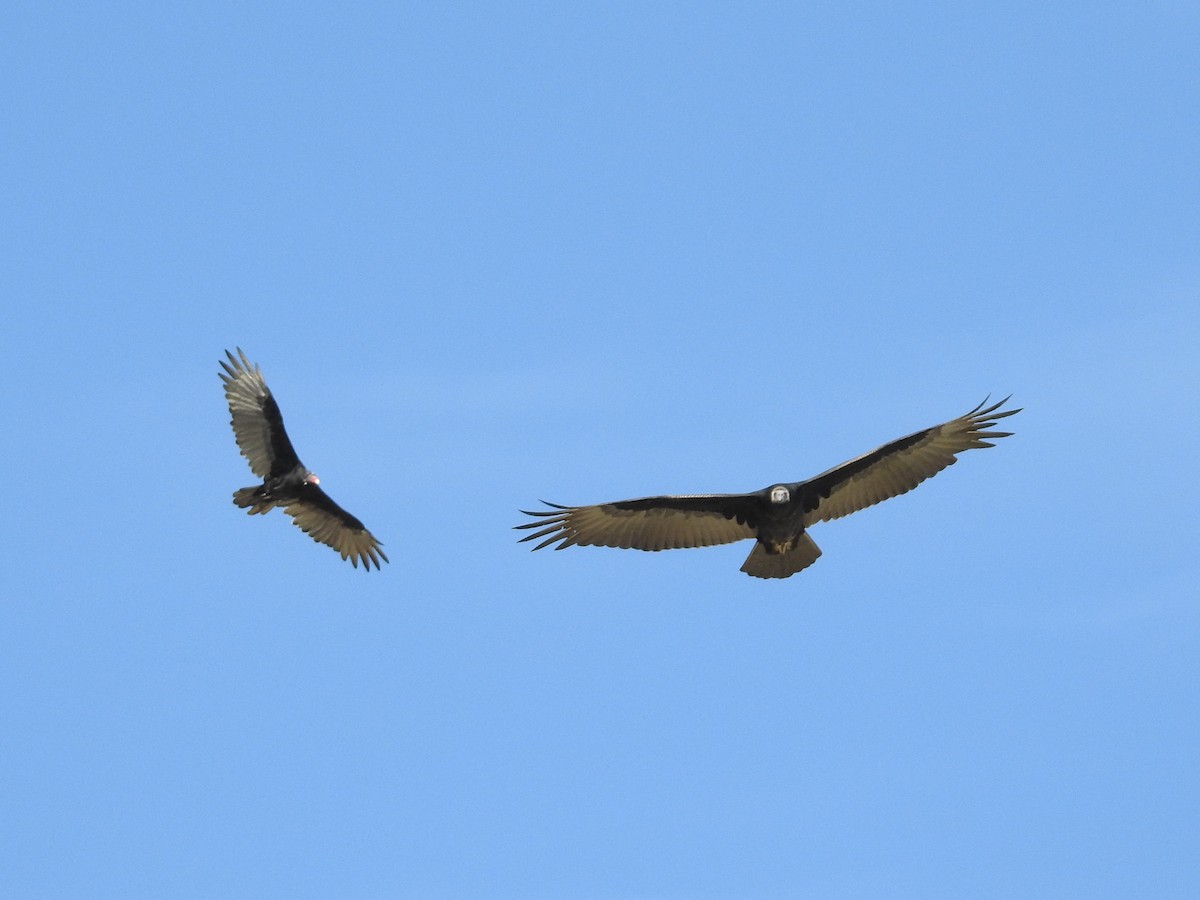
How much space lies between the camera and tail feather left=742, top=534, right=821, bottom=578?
21.1 metres

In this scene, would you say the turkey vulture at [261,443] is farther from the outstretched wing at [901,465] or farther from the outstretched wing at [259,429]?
the outstretched wing at [901,465]

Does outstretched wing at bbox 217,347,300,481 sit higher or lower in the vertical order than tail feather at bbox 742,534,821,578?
higher

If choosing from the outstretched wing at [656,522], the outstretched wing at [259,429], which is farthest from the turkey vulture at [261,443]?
the outstretched wing at [656,522]

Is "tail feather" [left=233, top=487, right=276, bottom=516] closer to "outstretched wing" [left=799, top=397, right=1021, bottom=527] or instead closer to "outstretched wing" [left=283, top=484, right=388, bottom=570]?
"outstretched wing" [left=283, top=484, right=388, bottom=570]

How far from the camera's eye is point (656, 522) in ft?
70.7

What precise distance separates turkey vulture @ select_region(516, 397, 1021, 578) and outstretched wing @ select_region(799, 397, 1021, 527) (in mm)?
12

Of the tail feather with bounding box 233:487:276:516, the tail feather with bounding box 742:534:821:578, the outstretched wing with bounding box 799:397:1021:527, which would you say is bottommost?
the tail feather with bounding box 742:534:821:578

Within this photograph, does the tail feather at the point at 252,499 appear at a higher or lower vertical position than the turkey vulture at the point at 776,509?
higher

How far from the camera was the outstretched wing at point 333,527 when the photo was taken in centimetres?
2650

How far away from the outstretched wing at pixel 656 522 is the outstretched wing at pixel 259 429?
5601 mm

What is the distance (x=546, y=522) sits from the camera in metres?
21.2

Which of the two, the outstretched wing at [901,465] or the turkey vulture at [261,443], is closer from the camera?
the outstretched wing at [901,465]

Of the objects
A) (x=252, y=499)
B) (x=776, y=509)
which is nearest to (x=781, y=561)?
(x=776, y=509)

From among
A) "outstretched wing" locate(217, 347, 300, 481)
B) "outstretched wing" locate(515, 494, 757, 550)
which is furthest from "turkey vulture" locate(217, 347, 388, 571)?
"outstretched wing" locate(515, 494, 757, 550)
